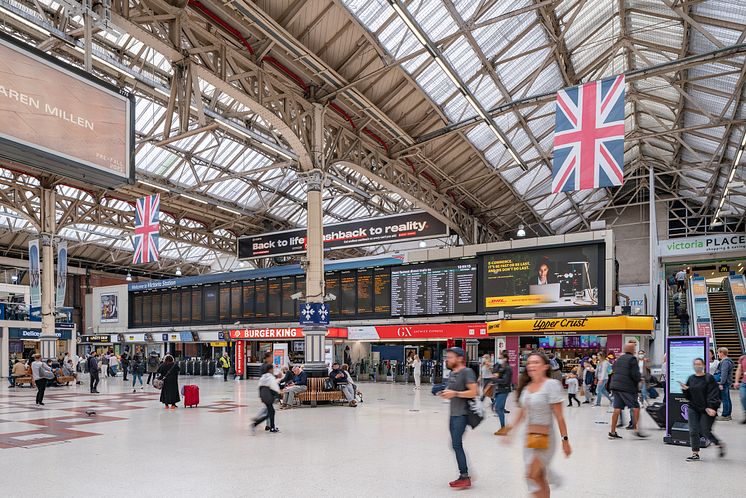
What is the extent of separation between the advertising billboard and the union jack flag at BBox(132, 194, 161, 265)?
12963 mm

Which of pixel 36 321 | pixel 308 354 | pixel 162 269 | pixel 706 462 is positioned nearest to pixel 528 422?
pixel 706 462

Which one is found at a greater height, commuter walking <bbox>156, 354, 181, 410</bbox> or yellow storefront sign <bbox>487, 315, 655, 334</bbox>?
yellow storefront sign <bbox>487, 315, 655, 334</bbox>

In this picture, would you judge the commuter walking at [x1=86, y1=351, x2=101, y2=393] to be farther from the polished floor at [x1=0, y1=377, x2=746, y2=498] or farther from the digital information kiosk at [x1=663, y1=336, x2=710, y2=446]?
the digital information kiosk at [x1=663, y1=336, x2=710, y2=446]

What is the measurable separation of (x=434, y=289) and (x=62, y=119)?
2006 cm

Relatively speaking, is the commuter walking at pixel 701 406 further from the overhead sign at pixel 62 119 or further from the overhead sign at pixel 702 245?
the overhead sign at pixel 702 245

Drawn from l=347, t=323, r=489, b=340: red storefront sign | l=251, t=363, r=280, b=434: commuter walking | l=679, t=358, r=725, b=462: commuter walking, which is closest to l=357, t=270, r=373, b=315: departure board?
l=347, t=323, r=489, b=340: red storefront sign

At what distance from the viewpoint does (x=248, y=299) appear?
3120cm

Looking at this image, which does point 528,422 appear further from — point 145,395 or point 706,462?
point 145,395

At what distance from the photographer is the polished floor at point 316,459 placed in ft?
20.6

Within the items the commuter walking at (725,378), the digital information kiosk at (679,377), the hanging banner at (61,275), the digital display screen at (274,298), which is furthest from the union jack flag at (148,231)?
the commuter walking at (725,378)

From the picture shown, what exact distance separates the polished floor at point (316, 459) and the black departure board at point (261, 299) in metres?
17.4

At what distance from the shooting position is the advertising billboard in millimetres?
22312

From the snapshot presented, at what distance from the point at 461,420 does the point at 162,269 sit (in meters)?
43.7

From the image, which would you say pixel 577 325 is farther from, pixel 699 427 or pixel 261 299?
pixel 261 299
